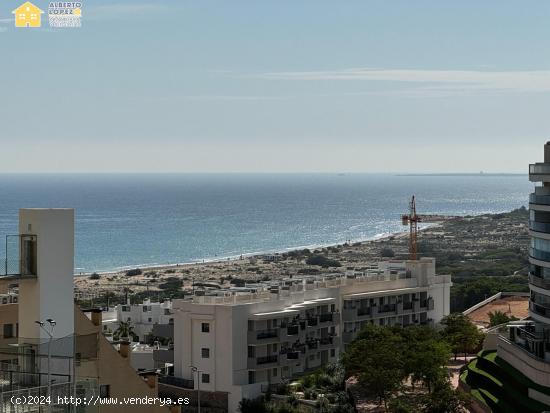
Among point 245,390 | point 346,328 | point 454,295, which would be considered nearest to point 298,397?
point 245,390

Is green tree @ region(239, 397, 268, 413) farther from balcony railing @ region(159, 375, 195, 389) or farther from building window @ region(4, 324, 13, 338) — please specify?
building window @ region(4, 324, 13, 338)

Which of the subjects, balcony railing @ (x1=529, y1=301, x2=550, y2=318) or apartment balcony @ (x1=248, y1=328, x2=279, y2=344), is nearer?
balcony railing @ (x1=529, y1=301, x2=550, y2=318)

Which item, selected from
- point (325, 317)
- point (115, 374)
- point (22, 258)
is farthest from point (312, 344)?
point (22, 258)

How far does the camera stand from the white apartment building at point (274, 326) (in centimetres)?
5056

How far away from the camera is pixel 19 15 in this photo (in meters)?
30.8

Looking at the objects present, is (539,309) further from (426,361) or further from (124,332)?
(124,332)

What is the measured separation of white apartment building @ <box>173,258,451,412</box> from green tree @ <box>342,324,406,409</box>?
3.89 meters

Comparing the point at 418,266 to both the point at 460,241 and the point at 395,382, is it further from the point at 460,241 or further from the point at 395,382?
the point at 460,241

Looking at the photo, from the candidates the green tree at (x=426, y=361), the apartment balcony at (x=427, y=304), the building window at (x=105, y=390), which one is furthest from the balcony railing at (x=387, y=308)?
the building window at (x=105, y=390)

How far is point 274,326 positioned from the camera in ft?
173

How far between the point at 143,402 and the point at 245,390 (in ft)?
97.4

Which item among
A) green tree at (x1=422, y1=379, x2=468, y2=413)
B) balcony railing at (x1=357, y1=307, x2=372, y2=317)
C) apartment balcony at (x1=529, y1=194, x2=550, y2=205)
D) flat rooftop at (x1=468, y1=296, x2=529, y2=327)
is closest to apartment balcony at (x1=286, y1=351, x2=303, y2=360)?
balcony railing at (x1=357, y1=307, x2=372, y2=317)

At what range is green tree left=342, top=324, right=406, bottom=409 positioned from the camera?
1820 inches

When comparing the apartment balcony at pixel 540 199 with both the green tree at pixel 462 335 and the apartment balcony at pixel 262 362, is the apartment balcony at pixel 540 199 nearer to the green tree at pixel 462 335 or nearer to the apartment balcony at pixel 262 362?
the green tree at pixel 462 335
